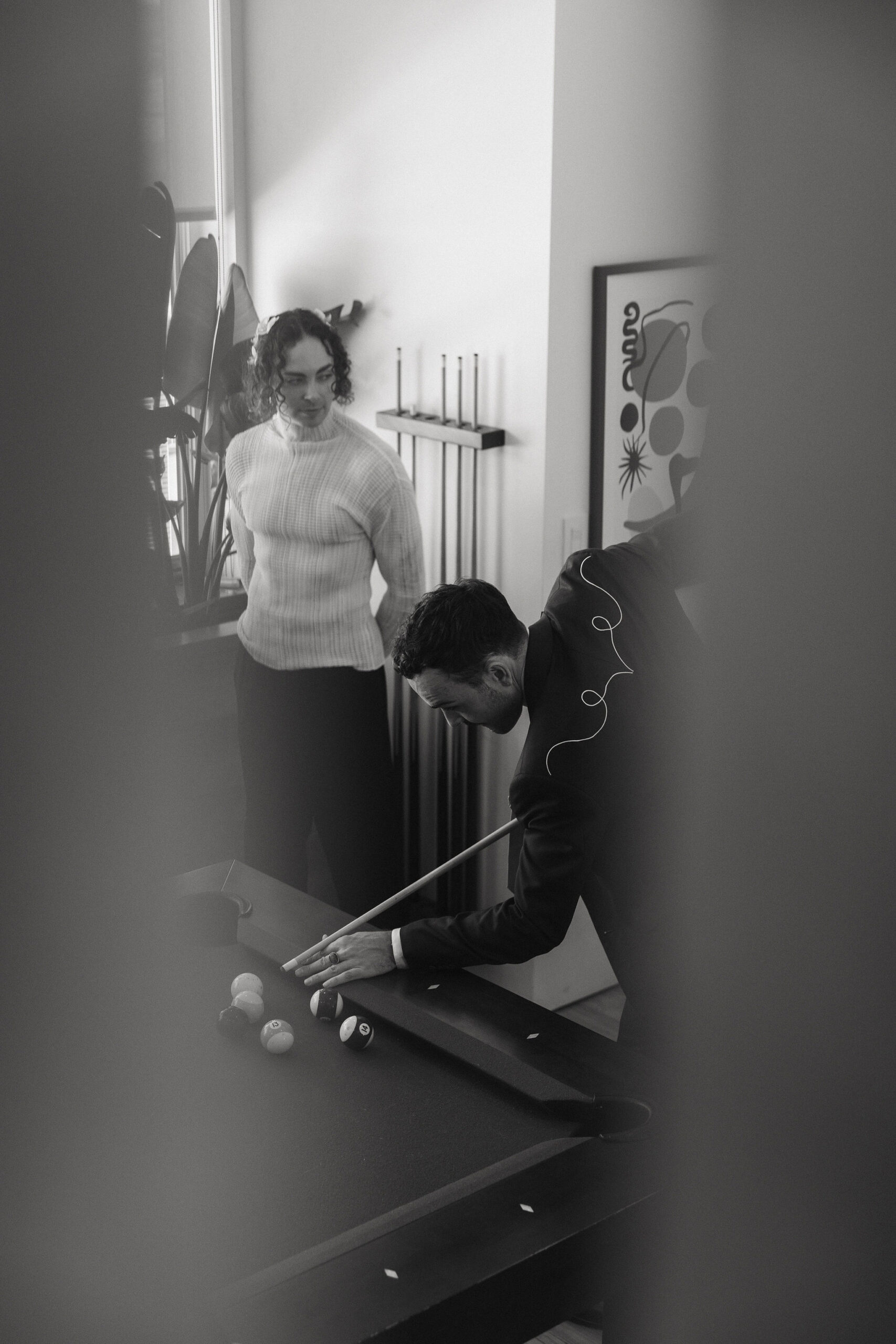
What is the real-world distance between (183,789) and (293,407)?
3.03 m

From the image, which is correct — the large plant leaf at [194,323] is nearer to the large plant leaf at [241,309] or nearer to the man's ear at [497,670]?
the large plant leaf at [241,309]

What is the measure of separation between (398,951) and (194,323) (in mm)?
2327

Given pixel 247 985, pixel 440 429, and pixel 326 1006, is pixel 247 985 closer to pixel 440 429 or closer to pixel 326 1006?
pixel 326 1006

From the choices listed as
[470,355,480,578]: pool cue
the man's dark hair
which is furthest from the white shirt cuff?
[470,355,480,578]: pool cue

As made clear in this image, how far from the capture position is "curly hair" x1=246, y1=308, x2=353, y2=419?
10.3 ft

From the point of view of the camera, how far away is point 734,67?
233 mm

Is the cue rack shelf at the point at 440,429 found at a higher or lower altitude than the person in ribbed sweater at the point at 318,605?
higher

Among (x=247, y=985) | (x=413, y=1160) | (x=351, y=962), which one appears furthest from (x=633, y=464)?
(x=413, y=1160)

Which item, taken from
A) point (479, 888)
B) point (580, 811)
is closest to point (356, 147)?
point (479, 888)

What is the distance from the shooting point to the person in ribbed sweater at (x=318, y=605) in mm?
3189

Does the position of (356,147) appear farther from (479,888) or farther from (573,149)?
(479,888)

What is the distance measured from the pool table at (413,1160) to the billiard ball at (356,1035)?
0.05ft

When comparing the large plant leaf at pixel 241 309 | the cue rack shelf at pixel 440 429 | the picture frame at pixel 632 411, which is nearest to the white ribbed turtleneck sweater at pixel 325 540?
the cue rack shelf at pixel 440 429

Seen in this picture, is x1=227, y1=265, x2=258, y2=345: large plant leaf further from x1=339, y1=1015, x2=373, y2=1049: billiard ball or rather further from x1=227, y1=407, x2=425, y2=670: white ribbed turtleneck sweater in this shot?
x1=339, y1=1015, x2=373, y2=1049: billiard ball
